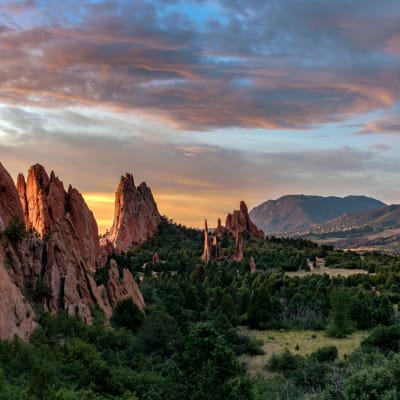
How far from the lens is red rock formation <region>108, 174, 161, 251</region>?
14412 cm

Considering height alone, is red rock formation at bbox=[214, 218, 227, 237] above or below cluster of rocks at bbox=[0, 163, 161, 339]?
above

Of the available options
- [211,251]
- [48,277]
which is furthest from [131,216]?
[48,277]

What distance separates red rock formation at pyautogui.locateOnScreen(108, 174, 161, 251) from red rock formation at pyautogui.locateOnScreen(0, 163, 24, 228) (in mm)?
94379

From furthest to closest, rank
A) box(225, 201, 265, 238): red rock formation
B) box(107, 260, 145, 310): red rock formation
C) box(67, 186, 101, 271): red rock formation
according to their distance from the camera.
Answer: box(225, 201, 265, 238): red rock formation → box(67, 186, 101, 271): red rock formation → box(107, 260, 145, 310): red rock formation

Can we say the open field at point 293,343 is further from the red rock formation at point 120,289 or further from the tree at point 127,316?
the red rock formation at point 120,289

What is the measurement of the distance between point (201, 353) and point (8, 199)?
915 inches

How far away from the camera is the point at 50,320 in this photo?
1323 inches

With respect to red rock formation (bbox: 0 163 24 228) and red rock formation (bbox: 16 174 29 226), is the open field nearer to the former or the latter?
red rock formation (bbox: 0 163 24 228)

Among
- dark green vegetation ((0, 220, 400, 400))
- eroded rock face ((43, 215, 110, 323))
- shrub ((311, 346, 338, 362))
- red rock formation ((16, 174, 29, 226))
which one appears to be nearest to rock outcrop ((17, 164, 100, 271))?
red rock formation ((16, 174, 29, 226))

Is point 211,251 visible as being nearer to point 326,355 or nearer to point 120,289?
point 120,289

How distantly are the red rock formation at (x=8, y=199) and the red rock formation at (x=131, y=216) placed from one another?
94.4 m

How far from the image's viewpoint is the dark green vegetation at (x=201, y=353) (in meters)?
25.0

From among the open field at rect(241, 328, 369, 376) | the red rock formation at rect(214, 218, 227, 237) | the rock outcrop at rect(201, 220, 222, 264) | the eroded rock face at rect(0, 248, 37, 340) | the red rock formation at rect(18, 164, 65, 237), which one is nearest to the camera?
the eroded rock face at rect(0, 248, 37, 340)

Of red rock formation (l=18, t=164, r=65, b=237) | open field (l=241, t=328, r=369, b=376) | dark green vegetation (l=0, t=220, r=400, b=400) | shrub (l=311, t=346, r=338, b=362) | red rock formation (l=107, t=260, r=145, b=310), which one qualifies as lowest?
open field (l=241, t=328, r=369, b=376)
